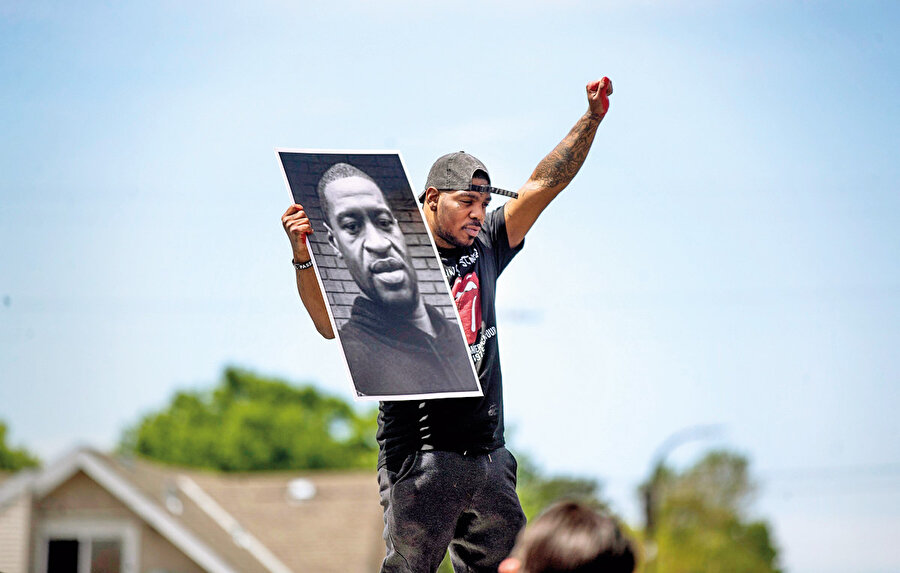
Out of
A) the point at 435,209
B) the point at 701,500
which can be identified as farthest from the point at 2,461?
the point at 435,209

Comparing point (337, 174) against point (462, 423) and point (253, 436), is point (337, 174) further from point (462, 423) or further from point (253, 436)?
point (253, 436)

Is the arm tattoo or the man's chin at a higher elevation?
the arm tattoo

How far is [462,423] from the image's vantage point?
409 centimetres

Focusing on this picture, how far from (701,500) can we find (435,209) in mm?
41807

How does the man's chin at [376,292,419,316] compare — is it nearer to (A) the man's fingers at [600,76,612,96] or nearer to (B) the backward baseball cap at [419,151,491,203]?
(B) the backward baseball cap at [419,151,491,203]

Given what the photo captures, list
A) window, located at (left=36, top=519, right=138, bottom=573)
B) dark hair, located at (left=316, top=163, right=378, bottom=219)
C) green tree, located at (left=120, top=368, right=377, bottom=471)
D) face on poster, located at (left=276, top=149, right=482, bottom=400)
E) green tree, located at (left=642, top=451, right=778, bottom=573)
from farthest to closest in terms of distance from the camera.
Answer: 1. green tree, located at (left=120, top=368, right=377, bottom=471)
2. green tree, located at (left=642, top=451, right=778, bottom=573)
3. window, located at (left=36, top=519, right=138, bottom=573)
4. dark hair, located at (left=316, top=163, right=378, bottom=219)
5. face on poster, located at (left=276, top=149, right=482, bottom=400)

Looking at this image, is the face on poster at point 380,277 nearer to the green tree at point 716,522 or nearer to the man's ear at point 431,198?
the man's ear at point 431,198

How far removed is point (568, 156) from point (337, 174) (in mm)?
851

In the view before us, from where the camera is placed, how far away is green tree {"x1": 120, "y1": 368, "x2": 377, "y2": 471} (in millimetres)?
55375

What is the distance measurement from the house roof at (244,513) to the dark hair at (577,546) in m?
19.0

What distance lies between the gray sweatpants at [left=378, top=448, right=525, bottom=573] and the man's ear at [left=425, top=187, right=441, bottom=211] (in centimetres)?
93

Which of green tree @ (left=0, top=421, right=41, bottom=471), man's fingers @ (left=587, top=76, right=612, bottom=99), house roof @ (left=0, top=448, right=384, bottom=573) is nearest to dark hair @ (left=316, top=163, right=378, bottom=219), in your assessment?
man's fingers @ (left=587, top=76, right=612, bottom=99)

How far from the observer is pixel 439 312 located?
412cm

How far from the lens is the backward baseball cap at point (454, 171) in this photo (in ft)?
14.0
